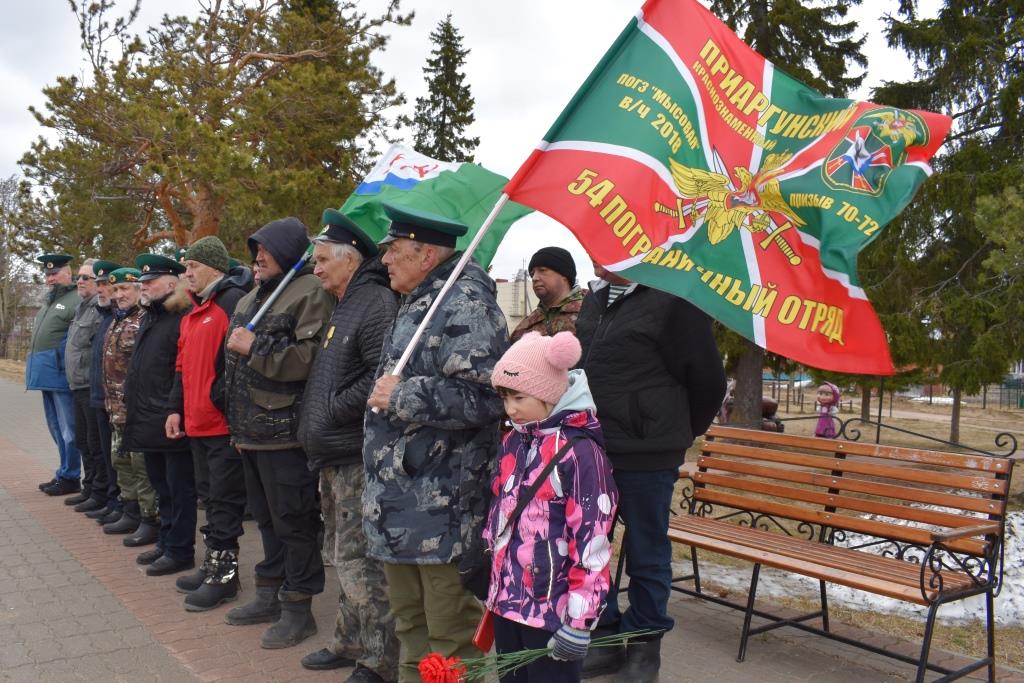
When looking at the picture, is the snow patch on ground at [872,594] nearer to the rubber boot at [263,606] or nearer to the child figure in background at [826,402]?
the rubber boot at [263,606]

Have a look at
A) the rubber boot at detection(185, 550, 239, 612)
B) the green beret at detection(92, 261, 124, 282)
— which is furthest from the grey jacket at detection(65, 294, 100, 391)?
the rubber boot at detection(185, 550, 239, 612)

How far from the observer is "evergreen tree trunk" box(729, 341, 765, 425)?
17331 mm

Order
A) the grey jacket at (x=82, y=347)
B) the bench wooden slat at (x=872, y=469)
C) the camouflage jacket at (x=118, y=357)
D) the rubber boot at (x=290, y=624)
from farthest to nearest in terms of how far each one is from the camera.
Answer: the grey jacket at (x=82, y=347)
the camouflage jacket at (x=118, y=357)
the rubber boot at (x=290, y=624)
the bench wooden slat at (x=872, y=469)

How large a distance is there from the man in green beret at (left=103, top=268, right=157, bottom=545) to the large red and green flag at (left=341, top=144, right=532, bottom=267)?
7.03 ft

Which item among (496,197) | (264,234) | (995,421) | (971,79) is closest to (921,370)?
(971,79)

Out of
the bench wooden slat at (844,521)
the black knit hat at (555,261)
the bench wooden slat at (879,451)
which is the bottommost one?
the bench wooden slat at (844,521)

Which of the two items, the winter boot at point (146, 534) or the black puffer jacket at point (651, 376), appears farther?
the winter boot at point (146, 534)

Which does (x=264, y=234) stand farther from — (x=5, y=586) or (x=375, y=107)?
(x=375, y=107)

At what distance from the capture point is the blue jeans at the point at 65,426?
8.28 metres

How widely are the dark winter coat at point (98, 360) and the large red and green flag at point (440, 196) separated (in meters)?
2.79

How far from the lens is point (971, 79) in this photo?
1541 cm

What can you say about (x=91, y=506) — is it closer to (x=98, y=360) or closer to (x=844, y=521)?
(x=98, y=360)

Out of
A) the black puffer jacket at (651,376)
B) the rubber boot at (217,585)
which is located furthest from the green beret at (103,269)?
the black puffer jacket at (651,376)

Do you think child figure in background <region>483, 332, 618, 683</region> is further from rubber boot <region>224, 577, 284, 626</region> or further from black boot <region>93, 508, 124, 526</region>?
black boot <region>93, 508, 124, 526</region>
